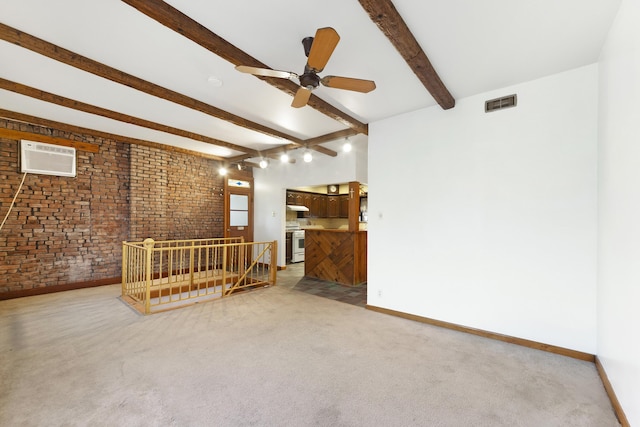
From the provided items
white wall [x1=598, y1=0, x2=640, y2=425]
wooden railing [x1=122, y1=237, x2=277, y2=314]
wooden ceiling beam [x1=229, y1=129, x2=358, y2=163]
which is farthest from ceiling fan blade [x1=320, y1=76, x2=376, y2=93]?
wooden railing [x1=122, y1=237, x2=277, y2=314]

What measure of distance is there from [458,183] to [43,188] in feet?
21.2

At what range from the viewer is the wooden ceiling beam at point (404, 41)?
179 cm

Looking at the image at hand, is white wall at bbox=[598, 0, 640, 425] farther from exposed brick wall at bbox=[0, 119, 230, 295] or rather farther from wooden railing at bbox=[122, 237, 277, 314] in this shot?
exposed brick wall at bbox=[0, 119, 230, 295]

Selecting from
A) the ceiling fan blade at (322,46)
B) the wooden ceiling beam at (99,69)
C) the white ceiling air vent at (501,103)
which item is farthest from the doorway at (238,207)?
the white ceiling air vent at (501,103)

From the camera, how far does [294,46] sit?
238cm

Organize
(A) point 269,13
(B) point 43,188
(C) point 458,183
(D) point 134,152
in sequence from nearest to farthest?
(A) point 269,13
(C) point 458,183
(B) point 43,188
(D) point 134,152

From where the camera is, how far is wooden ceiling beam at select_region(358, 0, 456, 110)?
1.79 metres

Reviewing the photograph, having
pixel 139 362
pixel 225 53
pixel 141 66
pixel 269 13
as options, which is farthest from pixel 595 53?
pixel 139 362

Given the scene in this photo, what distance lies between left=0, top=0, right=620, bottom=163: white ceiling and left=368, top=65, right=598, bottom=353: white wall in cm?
35

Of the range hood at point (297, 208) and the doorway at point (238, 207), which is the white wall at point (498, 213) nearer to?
the range hood at point (297, 208)

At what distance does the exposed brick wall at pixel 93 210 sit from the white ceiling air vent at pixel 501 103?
233 inches

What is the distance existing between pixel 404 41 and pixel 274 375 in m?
2.93

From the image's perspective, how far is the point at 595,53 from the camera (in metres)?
2.41

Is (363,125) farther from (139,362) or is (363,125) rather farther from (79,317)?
(79,317)
